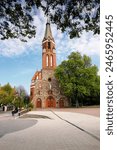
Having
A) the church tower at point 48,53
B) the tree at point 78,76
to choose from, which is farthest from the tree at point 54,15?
the church tower at point 48,53

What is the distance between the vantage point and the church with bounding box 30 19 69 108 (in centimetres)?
7931

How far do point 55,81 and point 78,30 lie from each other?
235 feet

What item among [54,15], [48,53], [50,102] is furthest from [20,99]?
[54,15]

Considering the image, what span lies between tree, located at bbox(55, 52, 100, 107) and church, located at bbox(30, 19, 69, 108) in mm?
7668

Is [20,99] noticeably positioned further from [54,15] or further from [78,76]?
[54,15]

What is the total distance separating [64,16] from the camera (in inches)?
356

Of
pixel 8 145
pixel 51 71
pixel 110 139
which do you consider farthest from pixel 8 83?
pixel 110 139

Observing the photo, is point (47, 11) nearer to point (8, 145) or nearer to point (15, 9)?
point (15, 9)

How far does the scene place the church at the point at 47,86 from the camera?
79312 millimetres

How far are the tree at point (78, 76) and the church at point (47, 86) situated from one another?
25.2ft

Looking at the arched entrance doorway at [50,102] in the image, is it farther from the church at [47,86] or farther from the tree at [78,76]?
the tree at [78,76]

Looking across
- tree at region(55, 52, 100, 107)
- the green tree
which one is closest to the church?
the green tree

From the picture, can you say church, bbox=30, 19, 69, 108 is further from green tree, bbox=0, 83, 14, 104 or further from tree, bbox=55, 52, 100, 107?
tree, bbox=55, 52, 100, 107

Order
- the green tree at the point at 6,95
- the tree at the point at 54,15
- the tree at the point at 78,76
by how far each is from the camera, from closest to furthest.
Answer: the tree at the point at 54,15 → the tree at the point at 78,76 → the green tree at the point at 6,95
